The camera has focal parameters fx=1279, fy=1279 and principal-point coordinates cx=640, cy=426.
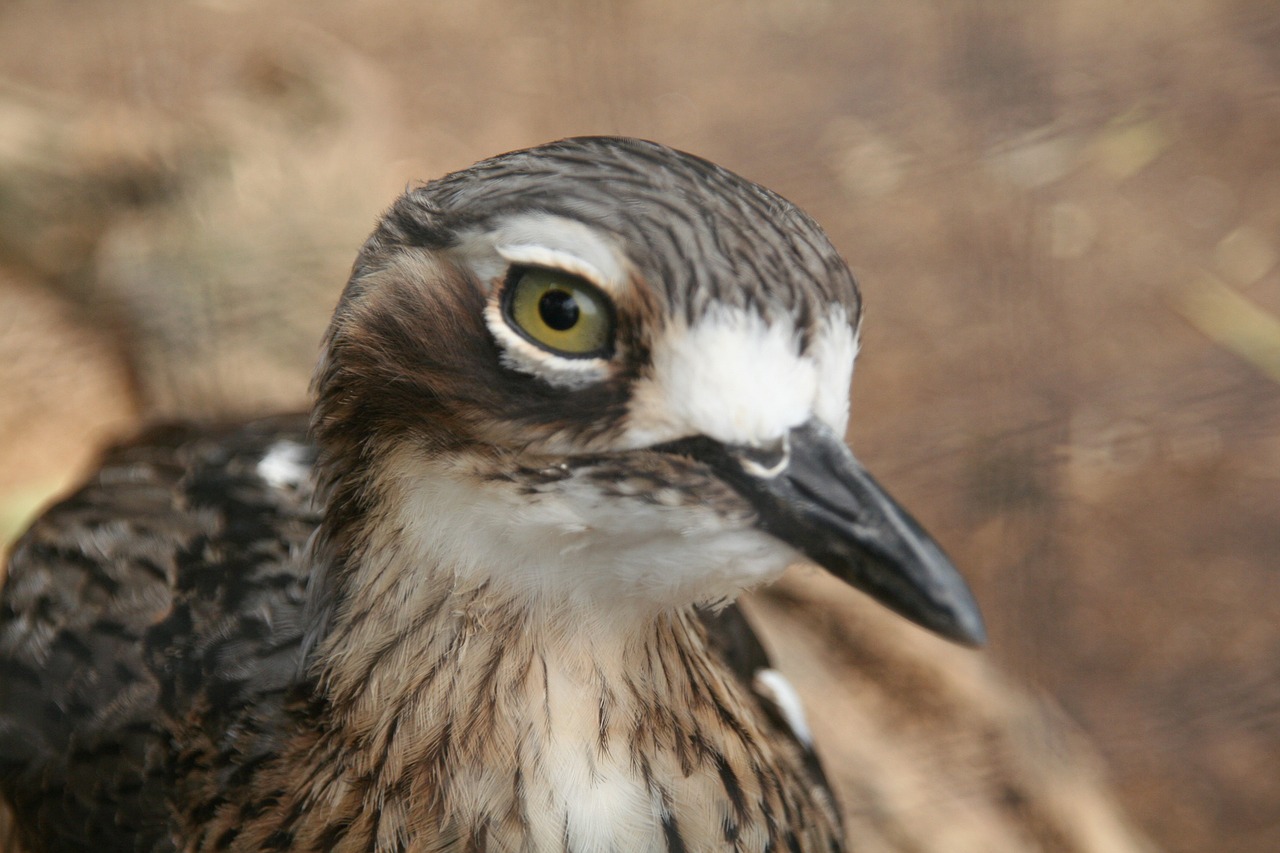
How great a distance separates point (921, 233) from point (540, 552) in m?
2.46

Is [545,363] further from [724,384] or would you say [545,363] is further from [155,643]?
[155,643]

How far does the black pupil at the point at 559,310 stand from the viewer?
3.45 ft

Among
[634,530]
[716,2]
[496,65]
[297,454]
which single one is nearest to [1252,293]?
[716,2]

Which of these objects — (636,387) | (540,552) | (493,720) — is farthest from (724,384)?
(493,720)

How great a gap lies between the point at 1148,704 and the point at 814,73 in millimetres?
1921

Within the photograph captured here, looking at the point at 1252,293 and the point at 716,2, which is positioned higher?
the point at 716,2

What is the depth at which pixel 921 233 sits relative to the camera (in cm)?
338

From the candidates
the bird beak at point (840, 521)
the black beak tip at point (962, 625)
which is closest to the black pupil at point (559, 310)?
the bird beak at point (840, 521)

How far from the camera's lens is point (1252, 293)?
3.24 meters

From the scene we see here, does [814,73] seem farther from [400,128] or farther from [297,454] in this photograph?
[297,454]

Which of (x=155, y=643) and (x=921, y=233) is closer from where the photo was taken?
(x=155, y=643)

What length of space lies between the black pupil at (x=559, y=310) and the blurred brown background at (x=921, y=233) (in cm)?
152

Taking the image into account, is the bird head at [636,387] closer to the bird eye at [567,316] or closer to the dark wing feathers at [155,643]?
the bird eye at [567,316]

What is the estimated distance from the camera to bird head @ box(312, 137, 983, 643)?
1.05 m
